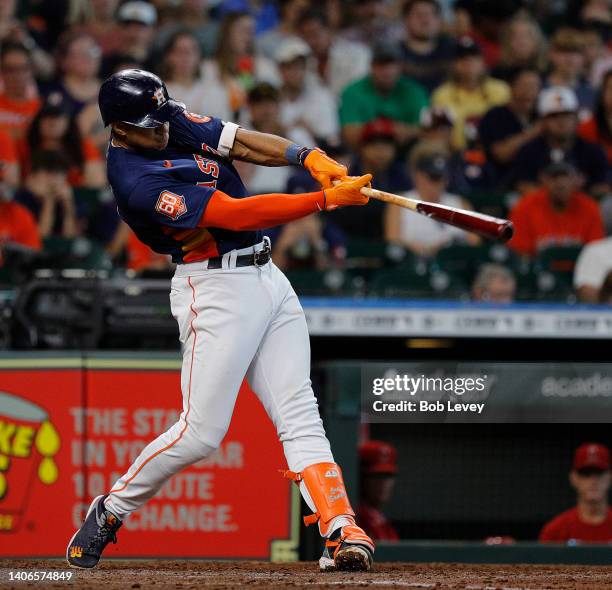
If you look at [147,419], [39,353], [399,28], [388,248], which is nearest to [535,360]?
[388,248]

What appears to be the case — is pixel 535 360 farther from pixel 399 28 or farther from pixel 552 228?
pixel 399 28

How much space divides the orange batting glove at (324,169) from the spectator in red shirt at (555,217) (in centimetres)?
405

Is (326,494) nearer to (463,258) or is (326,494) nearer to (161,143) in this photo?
(161,143)

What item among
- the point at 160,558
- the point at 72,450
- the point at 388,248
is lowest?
the point at 160,558

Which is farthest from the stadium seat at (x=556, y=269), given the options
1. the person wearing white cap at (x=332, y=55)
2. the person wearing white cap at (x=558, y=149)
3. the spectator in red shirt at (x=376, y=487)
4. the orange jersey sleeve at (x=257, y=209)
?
the orange jersey sleeve at (x=257, y=209)

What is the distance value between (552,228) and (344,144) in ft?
6.13

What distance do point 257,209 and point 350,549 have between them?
1.12m

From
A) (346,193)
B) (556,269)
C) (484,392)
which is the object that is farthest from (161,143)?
(556,269)

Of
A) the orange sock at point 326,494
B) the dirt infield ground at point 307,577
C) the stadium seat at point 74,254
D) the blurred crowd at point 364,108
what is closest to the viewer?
the dirt infield ground at point 307,577

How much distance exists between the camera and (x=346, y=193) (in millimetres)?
3680

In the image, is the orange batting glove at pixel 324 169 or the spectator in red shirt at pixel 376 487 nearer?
the orange batting glove at pixel 324 169

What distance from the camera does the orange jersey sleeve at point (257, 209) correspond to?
12.0ft

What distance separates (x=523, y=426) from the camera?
222 inches

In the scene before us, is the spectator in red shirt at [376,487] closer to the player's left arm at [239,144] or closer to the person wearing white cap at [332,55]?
the player's left arm at [239,144]
